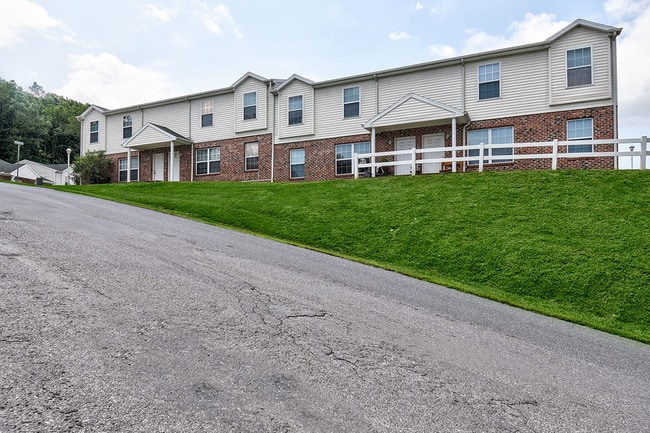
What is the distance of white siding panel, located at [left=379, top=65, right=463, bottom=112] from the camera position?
18.6 m

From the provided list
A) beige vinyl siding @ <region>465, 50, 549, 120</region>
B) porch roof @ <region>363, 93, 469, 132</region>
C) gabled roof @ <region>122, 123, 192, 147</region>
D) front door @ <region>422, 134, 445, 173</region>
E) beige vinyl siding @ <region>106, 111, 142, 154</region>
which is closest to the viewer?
beige vinyl siding @ <region>465, 50, 549, 120</region>

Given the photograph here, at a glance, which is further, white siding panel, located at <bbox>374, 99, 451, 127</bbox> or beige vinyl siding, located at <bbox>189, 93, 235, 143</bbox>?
beige vinyl siding, located at <bbox>189, 93, 235, 143</bbox>

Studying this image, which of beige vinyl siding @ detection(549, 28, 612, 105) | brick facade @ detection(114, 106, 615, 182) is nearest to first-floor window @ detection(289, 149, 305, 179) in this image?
brick facade @ detection(114, 106, 615, 182)

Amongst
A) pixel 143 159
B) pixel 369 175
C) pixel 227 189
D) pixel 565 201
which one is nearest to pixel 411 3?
pixel 369 175

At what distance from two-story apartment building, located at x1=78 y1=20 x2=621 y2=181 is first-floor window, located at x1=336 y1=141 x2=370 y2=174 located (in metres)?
0.05

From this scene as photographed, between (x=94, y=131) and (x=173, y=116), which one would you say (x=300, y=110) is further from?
(x=94, y=131)

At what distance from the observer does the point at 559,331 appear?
17.6 feet

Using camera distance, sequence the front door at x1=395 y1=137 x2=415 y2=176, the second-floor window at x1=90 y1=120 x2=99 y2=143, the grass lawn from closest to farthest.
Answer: the grass lawn
the front door at x1=395 y1=137 x2=415 y2=176
the second-floor window at x1=90 y1=120 x2=99 y2=143

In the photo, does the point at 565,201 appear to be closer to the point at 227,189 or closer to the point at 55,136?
the point at 227,189

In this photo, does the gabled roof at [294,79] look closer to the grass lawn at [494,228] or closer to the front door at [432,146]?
the front door at [432,146]

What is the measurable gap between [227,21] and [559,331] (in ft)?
52.2

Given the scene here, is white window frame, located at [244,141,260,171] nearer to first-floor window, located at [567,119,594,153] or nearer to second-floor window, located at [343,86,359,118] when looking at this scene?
second-floor window, located at [343,86,359,118]

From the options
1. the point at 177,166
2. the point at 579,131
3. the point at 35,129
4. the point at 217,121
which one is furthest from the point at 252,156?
the point at 35,129

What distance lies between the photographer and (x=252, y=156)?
23266 millimetres
